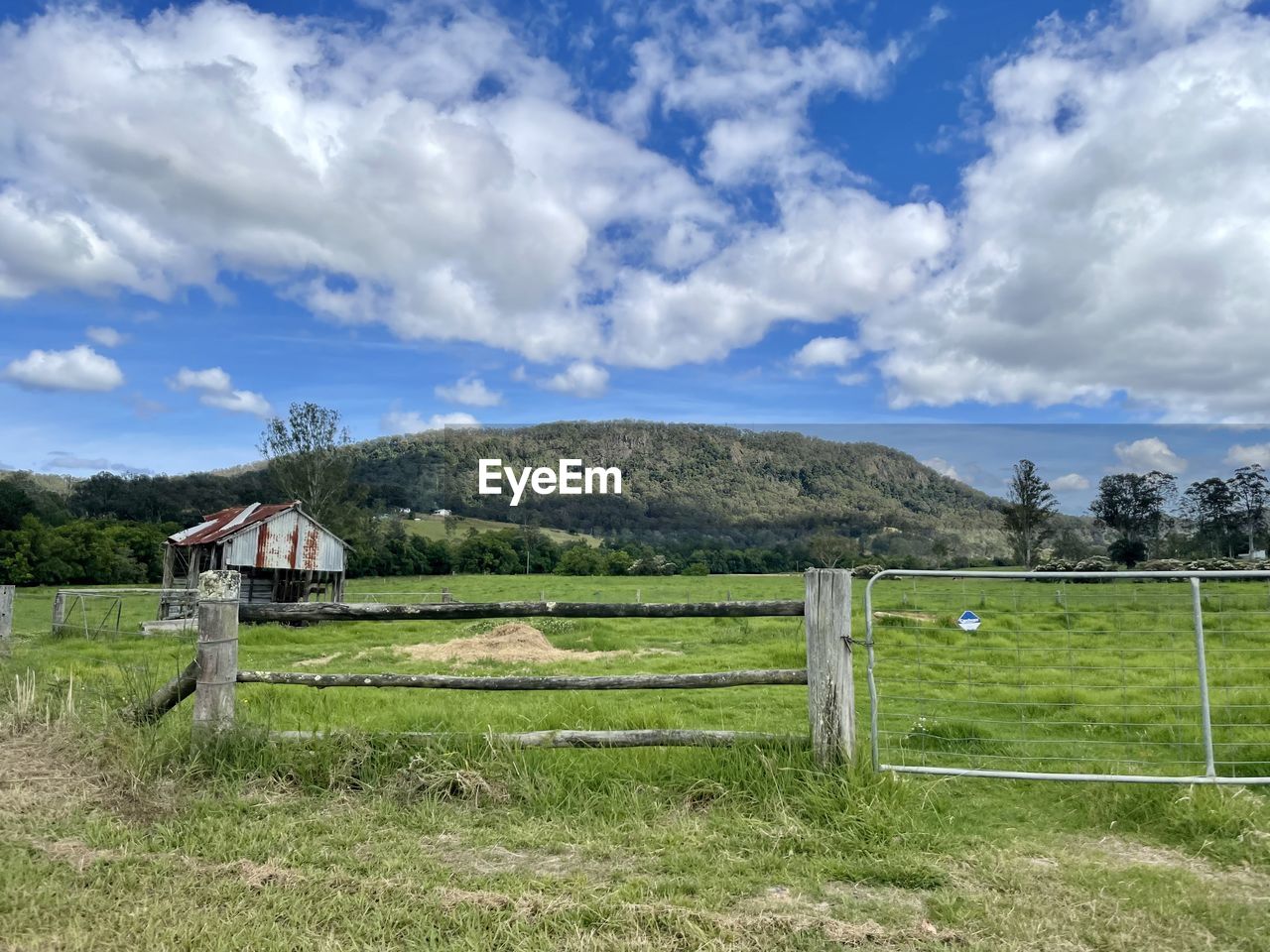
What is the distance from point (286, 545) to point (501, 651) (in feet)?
58.7

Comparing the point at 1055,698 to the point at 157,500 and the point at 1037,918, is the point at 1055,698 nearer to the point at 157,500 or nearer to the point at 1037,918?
the point at 1037,918

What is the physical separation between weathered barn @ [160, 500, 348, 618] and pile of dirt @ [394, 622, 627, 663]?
13.8 metres

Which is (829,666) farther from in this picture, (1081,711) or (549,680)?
(1081,711)

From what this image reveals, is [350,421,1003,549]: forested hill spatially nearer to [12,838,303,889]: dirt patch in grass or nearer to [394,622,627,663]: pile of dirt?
[394,622,627,663]: pile of dirt

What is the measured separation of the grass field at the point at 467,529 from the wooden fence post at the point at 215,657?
73.6 meters

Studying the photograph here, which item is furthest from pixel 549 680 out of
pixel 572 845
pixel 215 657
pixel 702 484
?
pixel 702 484

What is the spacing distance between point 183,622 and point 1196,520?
96276mm

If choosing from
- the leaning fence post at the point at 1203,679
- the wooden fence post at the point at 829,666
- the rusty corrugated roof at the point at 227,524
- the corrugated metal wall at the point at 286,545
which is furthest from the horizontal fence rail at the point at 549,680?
the rusty corrugated roof at the point at 227,524

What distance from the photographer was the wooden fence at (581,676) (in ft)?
16.8

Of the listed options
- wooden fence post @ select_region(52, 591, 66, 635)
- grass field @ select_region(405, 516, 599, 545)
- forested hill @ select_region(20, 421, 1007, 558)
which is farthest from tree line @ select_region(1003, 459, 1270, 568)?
wooden fence post @ select_region(52, 591, 66, 635)

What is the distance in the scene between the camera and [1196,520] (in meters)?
88.1

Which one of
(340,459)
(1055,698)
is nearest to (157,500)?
(340,459)

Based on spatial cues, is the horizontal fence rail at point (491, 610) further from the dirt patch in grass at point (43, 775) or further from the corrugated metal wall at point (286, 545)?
the corrugated metal wall at point (286, 545)

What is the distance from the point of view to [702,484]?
127m
